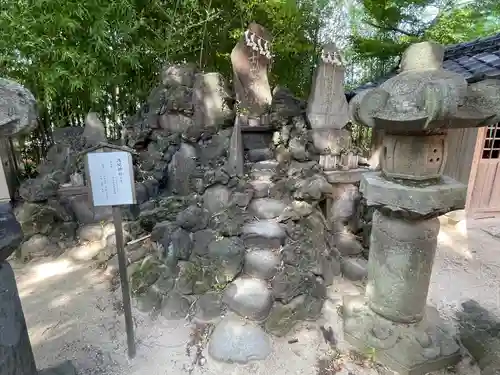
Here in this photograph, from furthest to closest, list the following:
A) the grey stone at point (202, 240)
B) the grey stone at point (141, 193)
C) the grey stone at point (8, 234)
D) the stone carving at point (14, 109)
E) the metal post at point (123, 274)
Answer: the grey stone at point (141, 193), the grey stone at point (202, 240), the metal post at point (123, 274), the grey stone at point (8, 234), the stone carving at point (14, 109)

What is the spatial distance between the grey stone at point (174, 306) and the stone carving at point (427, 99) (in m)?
2.39

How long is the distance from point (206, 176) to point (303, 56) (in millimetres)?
4646

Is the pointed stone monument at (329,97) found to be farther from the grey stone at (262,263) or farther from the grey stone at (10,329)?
the grey stone at (10,329)

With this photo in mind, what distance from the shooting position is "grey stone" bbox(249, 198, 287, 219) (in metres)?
3.71

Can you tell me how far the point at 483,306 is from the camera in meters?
3.39

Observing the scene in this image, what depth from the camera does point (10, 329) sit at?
1734 mm

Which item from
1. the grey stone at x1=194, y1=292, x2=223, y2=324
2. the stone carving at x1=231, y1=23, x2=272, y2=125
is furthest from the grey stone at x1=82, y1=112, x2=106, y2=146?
the grey stone at x1=194, y1=292, x2=223, y2=324

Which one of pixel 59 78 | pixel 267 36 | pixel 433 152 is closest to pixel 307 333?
pixel 433 152

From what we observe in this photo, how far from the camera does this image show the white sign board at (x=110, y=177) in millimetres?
2334

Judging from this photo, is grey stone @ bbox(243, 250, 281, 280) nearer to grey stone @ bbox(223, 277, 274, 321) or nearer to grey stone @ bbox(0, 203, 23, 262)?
grey stone @ bbox(223, 277, 274, 321)

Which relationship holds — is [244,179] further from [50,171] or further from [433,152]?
[50,171]

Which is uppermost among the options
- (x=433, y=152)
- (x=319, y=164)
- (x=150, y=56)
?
(x=150, y=56)

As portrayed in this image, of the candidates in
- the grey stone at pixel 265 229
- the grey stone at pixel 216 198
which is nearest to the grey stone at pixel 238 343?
the grey stone at pixel 265 229

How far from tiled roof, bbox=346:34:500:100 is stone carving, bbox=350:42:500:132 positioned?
104 inches
